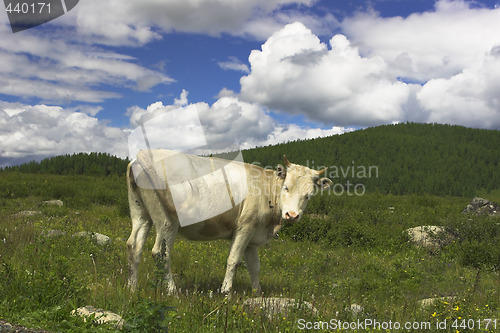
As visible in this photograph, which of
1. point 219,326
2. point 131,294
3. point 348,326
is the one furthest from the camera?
point 131,294

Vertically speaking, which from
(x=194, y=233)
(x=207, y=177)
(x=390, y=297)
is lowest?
(x=390, y=297)

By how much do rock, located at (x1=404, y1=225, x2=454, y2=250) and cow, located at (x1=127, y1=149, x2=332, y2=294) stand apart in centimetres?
883

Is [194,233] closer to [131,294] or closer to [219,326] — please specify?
[131,294]

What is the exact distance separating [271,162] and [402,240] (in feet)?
387

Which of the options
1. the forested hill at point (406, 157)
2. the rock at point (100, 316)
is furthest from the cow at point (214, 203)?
the forested hill at point (406, 157)

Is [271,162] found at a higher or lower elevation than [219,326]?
higher

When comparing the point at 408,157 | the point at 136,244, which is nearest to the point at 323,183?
the point at 136,244

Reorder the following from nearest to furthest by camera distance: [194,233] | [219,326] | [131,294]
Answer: [219,326] < [131,294] < [194,233]

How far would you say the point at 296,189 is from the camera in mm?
6125

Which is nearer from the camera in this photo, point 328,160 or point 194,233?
point 194,233

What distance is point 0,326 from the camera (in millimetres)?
3215

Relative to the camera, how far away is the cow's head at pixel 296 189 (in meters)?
5.99

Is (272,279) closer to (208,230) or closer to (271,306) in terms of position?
(208,230)

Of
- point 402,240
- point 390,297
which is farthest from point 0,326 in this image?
point 402,240
